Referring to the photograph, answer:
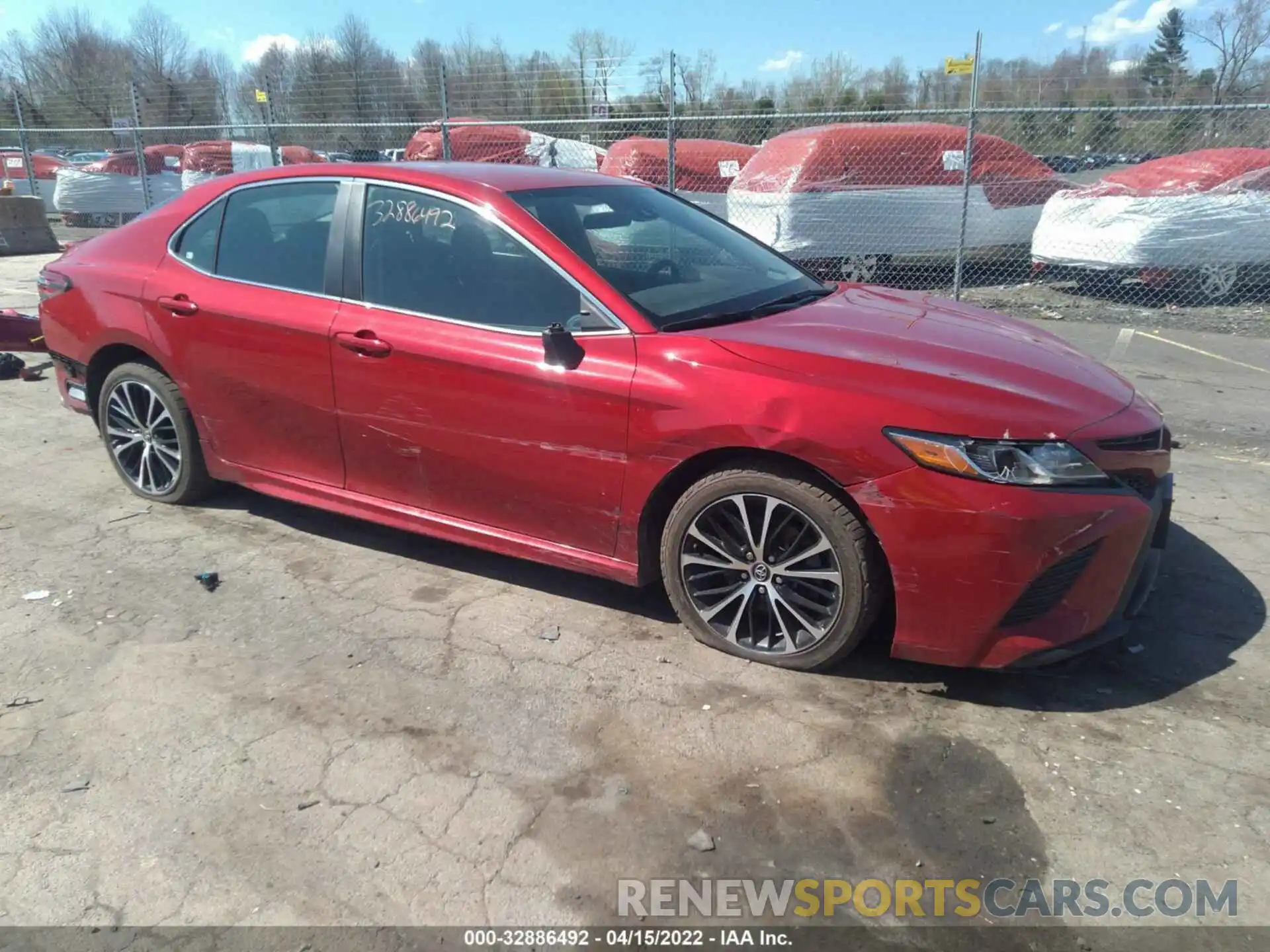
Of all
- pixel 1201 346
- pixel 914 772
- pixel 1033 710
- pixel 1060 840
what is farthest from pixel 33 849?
pixel 1201 346

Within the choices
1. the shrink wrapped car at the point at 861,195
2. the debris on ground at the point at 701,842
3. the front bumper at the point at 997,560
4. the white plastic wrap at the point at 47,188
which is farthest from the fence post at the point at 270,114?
the white plastic wrap at the point at 47,188

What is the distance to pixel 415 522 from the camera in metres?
4.00

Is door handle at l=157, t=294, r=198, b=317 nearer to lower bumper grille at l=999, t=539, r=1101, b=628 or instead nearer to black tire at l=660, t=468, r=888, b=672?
black tire at l=660, t=468, r=888, b=672

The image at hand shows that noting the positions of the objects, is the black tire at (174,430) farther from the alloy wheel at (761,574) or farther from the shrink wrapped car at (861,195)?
the shrink wrapped car at (861,195)

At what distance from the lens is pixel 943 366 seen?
10.6 feet

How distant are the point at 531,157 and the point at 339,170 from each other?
34.9 feet

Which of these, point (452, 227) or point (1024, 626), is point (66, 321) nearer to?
point (452, 227)

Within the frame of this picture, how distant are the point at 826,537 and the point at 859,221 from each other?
8.68m

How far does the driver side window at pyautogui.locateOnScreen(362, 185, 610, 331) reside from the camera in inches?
142

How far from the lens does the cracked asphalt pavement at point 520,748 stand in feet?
8.22

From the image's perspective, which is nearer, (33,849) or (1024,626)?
(33,849)

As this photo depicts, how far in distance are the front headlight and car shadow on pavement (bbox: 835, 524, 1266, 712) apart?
0.78 metres

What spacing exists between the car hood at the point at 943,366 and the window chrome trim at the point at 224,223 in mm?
1754

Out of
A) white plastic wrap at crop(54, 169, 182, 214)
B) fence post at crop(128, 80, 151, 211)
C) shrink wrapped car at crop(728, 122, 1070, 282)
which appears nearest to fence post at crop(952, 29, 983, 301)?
shrink wrapped car at crop(728, 122, 1070, 282)
